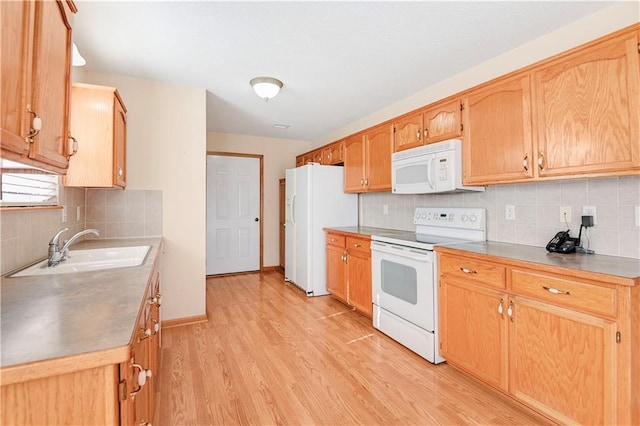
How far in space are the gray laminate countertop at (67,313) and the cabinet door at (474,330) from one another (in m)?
1.89

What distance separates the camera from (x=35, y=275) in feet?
4.53

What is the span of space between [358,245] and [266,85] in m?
1.86

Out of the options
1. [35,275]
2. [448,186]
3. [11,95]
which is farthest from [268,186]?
[11,95]

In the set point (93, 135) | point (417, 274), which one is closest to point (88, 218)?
point (93, 135)

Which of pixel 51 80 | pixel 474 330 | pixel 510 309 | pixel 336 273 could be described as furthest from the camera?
pixel 336 273

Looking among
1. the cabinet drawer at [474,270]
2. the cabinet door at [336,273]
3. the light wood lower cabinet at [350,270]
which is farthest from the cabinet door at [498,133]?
the cabinet door at [336,273]

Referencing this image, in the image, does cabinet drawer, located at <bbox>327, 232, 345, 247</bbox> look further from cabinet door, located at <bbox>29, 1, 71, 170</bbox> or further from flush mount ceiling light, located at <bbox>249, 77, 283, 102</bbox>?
cabinet door, located at <bbox>29, 1, 71, 170</bbox>

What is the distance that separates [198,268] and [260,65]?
2.01 meters

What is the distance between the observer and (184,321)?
9.78ft

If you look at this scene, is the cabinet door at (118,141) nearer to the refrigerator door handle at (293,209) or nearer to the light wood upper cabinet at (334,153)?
the refrigerator door handle at (293,209)

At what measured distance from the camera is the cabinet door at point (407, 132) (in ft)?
9.06

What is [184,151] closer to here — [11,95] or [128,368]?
[11,95]

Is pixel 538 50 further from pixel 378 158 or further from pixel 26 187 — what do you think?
pixel 26 187

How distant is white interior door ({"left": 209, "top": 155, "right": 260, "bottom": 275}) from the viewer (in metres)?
4.94
